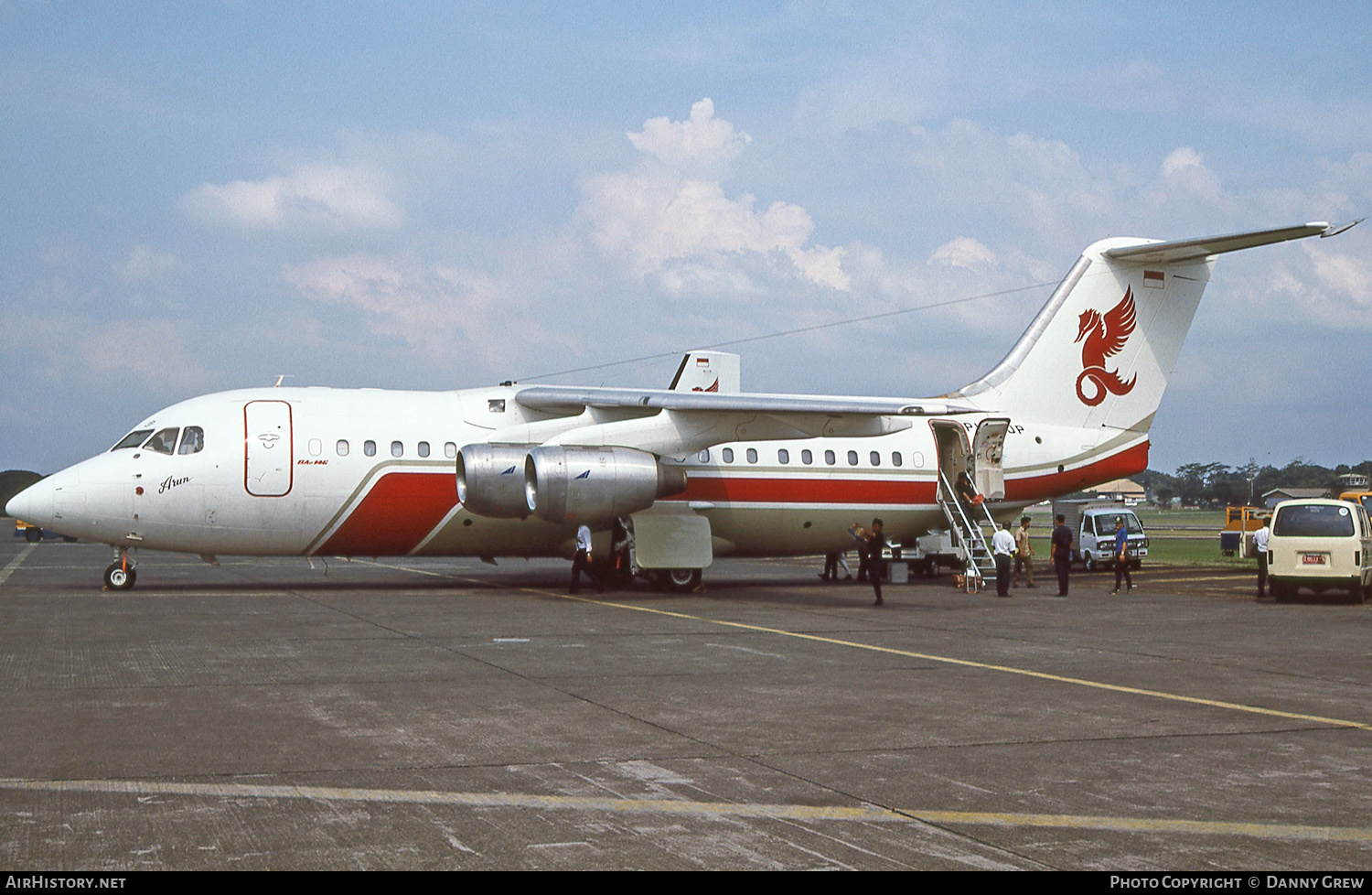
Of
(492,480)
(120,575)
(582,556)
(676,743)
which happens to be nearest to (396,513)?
(492,480)

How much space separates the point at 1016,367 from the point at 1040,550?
24.8m

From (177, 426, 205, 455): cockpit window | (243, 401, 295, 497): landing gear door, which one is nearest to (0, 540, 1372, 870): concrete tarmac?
(243, 401, 295, 497): landing gear door

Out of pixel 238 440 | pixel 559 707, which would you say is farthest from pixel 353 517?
pixel 559 707

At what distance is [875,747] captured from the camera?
27.8ft

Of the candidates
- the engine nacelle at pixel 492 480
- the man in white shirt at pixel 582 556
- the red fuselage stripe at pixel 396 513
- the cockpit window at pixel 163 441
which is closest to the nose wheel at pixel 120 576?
the cockpit window at pixel 163 441

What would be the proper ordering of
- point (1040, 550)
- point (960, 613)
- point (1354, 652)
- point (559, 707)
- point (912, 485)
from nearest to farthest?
point (559, 707) < point (1354, 652) < point (960, 613) < point (912, 485) < point (1040, 550)

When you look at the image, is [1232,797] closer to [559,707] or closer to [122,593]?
[559,707]

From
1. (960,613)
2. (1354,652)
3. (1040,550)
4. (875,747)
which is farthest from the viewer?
(1040,550)

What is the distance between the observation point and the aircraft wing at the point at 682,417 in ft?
70.2

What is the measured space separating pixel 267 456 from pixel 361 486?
173 centimetres

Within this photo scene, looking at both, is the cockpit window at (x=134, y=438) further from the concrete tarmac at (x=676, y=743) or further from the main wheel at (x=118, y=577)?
the concrete tarmac at (x=676, y=743)

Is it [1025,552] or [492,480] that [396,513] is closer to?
[492,480]

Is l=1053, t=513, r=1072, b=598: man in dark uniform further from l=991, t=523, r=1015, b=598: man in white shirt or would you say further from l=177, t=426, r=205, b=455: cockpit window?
Answer: l=177, t=426, r=205, b=455: cockpit window

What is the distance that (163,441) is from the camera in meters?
21.6
